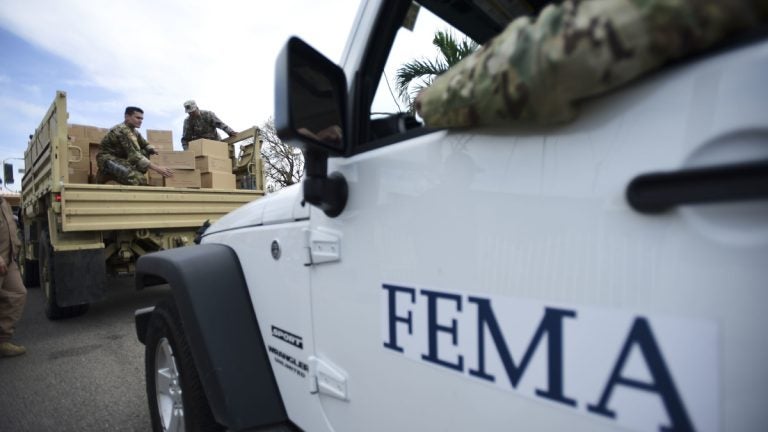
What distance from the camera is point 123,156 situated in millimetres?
5414

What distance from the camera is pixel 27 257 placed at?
7.57m

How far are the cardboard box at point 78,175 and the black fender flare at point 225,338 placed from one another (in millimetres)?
4813

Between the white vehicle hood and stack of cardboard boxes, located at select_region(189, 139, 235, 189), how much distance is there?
439 cm

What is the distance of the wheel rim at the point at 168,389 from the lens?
74.5 inches

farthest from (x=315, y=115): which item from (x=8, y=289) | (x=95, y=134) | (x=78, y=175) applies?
(x=95, y=134)

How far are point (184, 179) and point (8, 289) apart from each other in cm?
232

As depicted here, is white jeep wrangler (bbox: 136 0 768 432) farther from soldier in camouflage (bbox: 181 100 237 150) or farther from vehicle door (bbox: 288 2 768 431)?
soldier in camouflage (bbox: 181 100 237 150)

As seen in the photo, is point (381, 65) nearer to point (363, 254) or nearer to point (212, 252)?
point (363, 254)

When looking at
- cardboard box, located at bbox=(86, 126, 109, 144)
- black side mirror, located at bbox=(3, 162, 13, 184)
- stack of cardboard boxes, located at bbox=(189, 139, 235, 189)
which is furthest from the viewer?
black side mirror, located at bbox=(3, 162, 13, 184)

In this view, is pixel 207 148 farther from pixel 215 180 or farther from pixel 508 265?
pixel 508 265

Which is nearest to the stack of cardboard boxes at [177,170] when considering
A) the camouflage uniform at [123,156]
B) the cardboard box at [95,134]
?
the camouflage uniform at [123,156]

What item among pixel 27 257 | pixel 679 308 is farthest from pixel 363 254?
pixel 27 257

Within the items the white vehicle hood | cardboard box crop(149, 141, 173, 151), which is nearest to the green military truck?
cardboard box crop(149, 141, 173, 151)

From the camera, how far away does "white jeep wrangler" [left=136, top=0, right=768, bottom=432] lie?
1.85 ft
